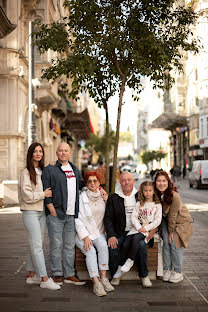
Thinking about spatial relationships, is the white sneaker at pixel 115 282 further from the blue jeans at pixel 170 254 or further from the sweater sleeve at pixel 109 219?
the blue jeans at pixel 170 254

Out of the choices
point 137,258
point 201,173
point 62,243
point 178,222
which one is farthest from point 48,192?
point 201,173

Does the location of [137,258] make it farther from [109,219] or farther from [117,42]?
[117,42]

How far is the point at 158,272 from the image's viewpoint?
20.7 feet

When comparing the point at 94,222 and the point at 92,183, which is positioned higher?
the point at 92,183

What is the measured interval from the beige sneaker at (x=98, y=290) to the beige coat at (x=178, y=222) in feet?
4.08

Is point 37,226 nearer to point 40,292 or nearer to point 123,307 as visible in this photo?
point 40,292

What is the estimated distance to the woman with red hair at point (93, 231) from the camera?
587cm

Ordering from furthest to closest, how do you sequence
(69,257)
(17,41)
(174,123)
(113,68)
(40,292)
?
1. (174,123)
2. (17,41)
3. (113,68)
4. (69,257)
5. (40,292)

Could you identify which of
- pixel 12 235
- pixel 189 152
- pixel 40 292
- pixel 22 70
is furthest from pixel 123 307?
pixel 189 152

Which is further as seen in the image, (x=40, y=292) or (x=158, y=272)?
(x=158, y=272)

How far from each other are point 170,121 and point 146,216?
5554 centimetres

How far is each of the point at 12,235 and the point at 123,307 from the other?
18.4 ft

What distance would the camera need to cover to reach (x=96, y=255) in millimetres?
6016

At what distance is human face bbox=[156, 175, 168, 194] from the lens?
623cm
